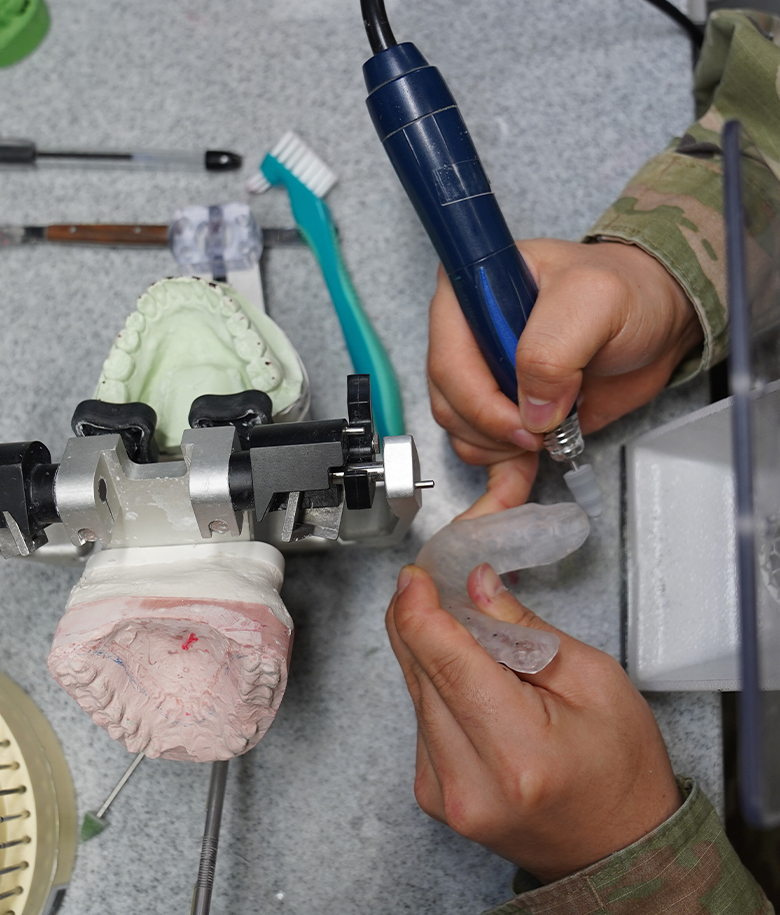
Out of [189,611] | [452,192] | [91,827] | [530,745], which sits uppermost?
[452,192]

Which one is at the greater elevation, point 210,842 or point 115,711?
point 115,711

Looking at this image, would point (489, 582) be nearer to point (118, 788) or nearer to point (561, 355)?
point (561, 355)

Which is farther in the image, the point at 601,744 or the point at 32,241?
the point at 32,241

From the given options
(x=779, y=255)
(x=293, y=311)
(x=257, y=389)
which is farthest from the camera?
(x=293, y=311)

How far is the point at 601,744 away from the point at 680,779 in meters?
0.09

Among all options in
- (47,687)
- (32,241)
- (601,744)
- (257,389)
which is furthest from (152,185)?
(601,744)

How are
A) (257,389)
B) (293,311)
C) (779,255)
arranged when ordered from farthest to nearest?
1. (293,311)
2. (257,389)
3. (779,255)

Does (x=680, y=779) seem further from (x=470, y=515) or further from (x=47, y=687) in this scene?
(x=47, y=687)

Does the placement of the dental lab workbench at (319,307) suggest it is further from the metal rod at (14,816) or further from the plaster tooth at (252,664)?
the plaster tooth at (252,664)

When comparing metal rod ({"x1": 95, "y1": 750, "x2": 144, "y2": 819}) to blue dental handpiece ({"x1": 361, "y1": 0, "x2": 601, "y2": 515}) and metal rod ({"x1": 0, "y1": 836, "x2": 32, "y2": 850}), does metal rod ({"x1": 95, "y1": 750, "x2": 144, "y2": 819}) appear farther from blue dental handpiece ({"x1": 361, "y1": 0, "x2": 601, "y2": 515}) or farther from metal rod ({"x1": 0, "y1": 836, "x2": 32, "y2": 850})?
blue dental handpiece ({"x1": 361, "y1": 0, "x2": 601, "y2": 515})

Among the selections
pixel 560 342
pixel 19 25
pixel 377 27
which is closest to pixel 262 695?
pixel 560 342

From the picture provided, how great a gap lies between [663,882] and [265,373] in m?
0.35

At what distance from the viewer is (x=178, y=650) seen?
0.38 metres

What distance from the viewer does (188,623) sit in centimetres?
36
